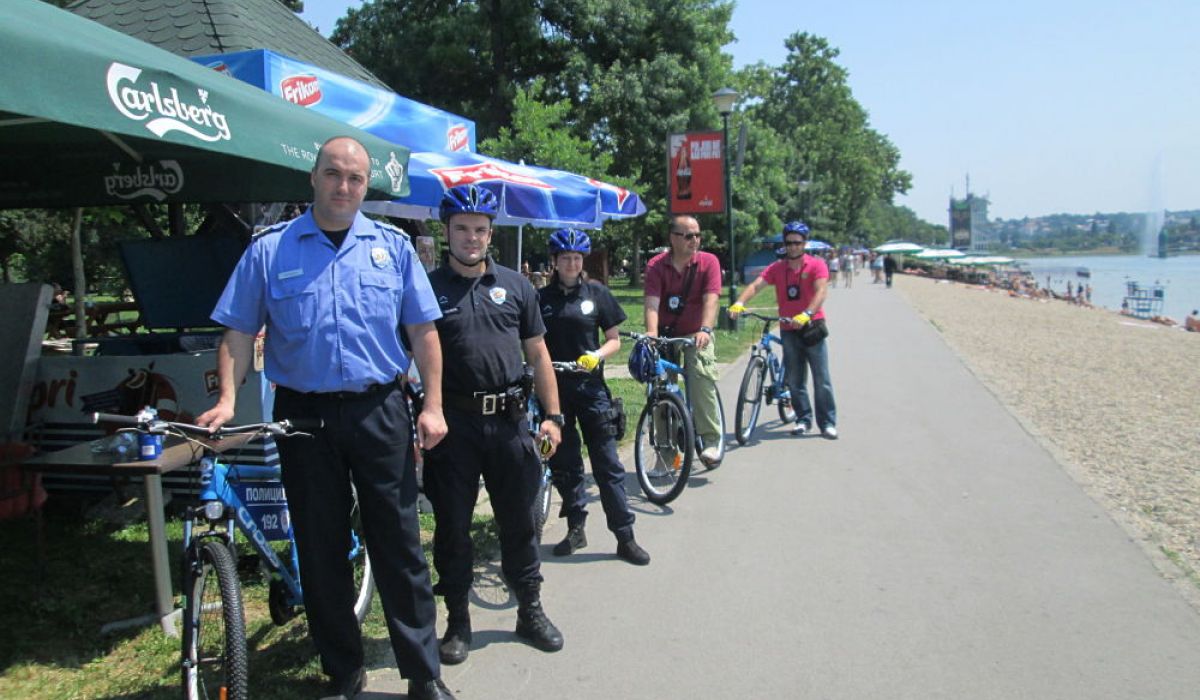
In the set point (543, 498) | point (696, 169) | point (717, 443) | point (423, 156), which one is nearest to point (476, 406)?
point (543, 498)

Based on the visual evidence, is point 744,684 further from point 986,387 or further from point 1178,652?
point 986,387

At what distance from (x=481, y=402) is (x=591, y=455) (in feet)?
5.20

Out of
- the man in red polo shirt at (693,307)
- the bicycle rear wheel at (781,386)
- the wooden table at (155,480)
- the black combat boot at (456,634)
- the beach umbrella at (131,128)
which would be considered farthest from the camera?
the bicycle rear wheel at (781,386)

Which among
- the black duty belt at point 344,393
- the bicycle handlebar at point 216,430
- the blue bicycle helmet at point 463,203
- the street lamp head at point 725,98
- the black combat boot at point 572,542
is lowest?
the black combat boot at point 572,542

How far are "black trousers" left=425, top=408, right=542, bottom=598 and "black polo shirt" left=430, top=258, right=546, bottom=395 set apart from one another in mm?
152

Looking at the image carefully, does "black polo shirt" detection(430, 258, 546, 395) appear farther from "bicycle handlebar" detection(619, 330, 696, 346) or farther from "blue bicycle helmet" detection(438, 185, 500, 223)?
"bicycle handlebar" detection(619, 330, 696, 346)

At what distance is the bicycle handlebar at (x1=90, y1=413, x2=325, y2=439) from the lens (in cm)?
282

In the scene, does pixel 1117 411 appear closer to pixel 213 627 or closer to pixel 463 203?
pixel 463 203

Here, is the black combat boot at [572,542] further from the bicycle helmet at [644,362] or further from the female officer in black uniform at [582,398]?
the bicycle helmet at [644,362]

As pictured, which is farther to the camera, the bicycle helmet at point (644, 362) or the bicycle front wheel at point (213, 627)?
the bicycle helmet at point (644, 362)

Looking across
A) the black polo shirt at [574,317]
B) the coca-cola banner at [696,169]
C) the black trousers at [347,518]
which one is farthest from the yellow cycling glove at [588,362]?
the coca-cola banner at [696,169]

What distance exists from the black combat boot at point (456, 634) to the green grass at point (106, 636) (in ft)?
1.00

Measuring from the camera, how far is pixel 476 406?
3645 mm

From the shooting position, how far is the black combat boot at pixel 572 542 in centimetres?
514
